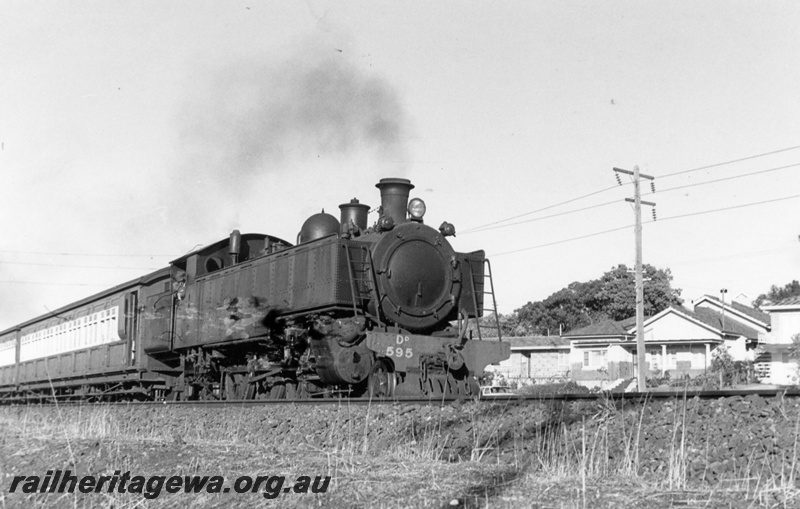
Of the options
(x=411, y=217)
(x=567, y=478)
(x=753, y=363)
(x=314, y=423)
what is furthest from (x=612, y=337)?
(x=567, y=478)

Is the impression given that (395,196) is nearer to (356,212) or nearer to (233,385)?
(356,212)

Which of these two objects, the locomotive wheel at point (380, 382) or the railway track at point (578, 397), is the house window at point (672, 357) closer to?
the locomotive wheel at point (380, 382)

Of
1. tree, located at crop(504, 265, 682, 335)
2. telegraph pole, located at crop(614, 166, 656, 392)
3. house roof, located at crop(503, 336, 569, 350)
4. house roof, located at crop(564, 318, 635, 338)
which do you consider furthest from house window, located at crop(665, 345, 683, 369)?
tree, located at crop(504, 265, 682, 335)

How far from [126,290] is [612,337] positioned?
1390 inches

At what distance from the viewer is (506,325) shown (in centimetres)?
8856

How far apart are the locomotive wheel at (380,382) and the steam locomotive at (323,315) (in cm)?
2

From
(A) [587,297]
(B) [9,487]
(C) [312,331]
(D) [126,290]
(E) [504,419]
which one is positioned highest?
(A) [587,297]

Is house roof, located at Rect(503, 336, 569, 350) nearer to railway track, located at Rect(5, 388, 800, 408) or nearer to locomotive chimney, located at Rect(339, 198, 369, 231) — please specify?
locomotive chimney, located at Rect(339, 198, 369, 231)

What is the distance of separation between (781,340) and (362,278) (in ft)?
115

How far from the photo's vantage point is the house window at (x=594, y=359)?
166 feet

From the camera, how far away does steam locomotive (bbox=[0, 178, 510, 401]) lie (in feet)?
43.9

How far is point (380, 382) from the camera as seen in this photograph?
44.0 feet

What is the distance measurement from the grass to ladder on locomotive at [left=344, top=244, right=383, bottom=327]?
11.5 feet

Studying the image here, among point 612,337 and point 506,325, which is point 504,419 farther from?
point 506,325
